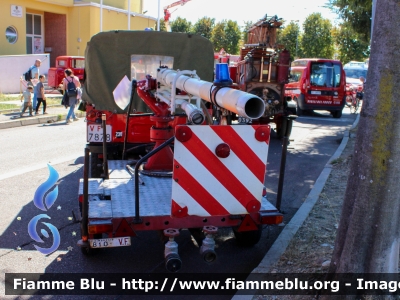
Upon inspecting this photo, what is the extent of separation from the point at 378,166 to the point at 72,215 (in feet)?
12.8

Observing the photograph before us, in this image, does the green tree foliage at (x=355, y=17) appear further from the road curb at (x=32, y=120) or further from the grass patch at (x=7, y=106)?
the grass patch at (x=7, y=106)

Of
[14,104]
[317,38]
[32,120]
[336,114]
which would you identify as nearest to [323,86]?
[336,114]

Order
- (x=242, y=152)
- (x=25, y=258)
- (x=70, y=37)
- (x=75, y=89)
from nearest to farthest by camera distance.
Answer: (x=242, y=152) < (x=25, y=258) < (x=75, y=89) < (x=70, y=37)

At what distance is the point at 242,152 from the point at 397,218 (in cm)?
136

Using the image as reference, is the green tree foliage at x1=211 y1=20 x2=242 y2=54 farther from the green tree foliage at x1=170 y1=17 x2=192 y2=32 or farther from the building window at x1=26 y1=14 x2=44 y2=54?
the building window at x1=26 y1=14 x2=44 y2=54

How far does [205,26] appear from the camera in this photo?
51.7 meters

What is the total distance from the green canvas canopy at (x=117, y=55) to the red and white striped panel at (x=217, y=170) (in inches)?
154

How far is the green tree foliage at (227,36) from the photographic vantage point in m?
50.1

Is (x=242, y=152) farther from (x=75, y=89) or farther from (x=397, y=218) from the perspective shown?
(x=75, y=89)

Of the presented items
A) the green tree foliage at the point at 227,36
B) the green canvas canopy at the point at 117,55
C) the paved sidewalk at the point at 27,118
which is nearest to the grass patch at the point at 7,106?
the paved sidewalk at the point at 27,118

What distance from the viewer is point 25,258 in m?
5.11

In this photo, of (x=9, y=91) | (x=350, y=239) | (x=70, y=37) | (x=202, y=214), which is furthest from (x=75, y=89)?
(x=70, y=37)

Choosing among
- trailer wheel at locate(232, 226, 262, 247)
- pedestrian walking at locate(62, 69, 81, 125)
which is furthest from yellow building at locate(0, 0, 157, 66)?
trailer wheel at locate(232, 226, 262, 247)

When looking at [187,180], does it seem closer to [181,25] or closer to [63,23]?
[63,23]
